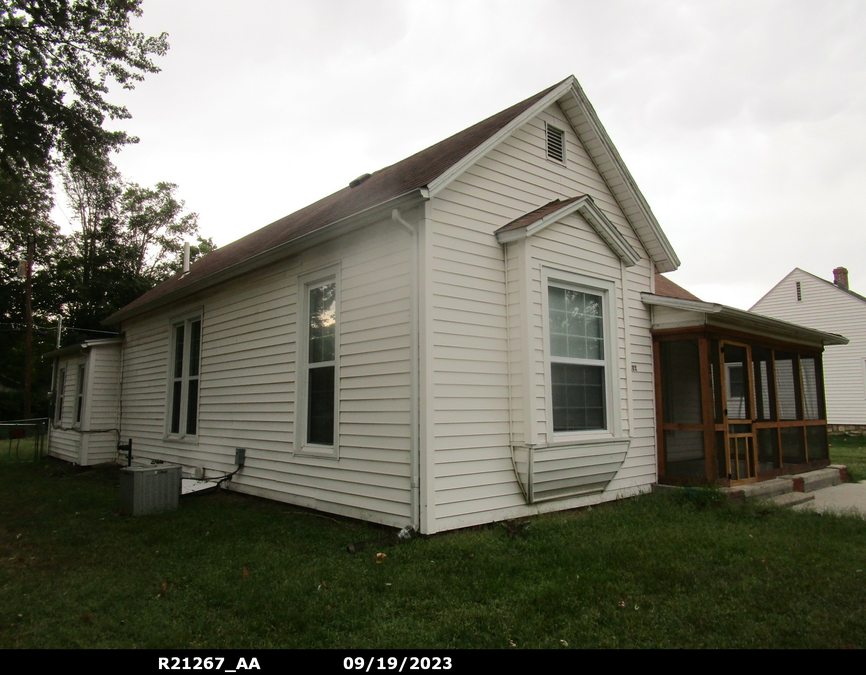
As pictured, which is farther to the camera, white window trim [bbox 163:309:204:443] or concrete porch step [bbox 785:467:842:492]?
white window trim [bbox 163:309:204:443]

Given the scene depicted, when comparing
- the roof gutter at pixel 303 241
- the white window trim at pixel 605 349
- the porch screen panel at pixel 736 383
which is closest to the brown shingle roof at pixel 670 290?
the porch screen panel at pixel 736 383

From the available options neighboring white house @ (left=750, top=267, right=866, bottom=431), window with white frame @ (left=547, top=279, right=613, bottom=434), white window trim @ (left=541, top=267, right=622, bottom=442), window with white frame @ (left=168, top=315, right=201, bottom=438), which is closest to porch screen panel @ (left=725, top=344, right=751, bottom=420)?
white window trim @ (left=541, top=267, right=622, bottom=442)

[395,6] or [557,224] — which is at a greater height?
[395,6]

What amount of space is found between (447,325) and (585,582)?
9.37 ft

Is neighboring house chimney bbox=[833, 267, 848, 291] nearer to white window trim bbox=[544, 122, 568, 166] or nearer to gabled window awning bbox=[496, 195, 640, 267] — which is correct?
gabled window awning bbox=[496, 195, 640, 267]

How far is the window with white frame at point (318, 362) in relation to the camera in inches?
286

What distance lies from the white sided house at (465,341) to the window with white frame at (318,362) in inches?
1.1

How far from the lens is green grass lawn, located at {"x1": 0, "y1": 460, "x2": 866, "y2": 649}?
3.58 meters

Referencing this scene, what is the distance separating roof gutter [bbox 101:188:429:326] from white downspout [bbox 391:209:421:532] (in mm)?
190

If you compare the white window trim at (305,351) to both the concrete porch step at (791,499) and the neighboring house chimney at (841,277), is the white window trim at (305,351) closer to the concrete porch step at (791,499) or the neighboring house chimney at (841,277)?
the concrete porch step at (791,499)

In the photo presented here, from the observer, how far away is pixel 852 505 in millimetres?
7848

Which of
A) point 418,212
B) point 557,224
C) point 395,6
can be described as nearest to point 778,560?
point 557,224

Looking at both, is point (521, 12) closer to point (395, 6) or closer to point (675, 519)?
point (395, 6)
